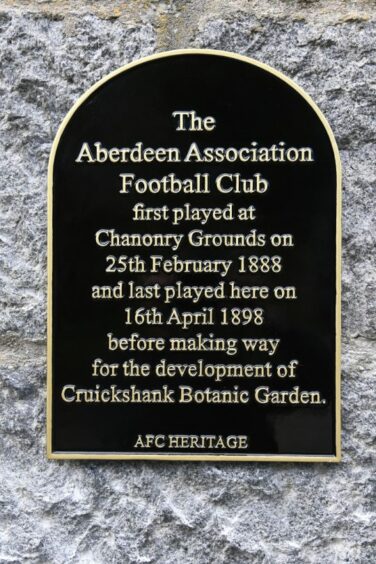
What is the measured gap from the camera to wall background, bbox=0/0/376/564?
1871 millimetres

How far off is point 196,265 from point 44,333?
447mm

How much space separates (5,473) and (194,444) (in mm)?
518

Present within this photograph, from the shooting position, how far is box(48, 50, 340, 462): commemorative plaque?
1.83 m

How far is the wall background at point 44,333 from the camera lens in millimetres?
1871

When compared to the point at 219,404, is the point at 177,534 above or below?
below

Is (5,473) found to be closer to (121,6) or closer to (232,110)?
(232,110)

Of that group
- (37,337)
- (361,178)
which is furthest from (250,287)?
(37,337)

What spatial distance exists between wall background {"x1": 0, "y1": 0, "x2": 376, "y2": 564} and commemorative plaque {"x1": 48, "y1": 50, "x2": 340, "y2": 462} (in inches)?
2.7

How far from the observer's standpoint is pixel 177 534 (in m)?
1.89

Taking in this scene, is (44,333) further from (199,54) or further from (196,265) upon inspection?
(199,54)

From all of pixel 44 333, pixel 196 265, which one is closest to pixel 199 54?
pixel 196 265

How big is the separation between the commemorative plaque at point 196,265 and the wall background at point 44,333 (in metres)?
0.07

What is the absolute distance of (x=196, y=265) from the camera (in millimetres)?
1849

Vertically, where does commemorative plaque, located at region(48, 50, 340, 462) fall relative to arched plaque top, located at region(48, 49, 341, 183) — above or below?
below
